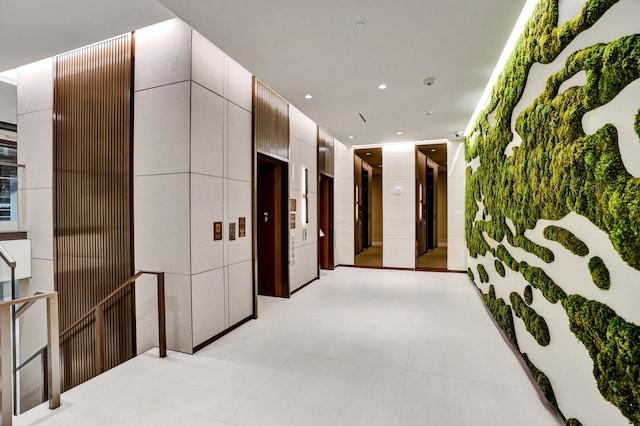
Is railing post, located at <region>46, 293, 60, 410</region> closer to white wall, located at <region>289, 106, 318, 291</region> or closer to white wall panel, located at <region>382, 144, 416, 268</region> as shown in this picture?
white wall, located at <region>289, 106, 318, 291</region>

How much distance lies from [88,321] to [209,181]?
2659 millimetres

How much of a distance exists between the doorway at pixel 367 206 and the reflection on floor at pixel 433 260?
1275mm

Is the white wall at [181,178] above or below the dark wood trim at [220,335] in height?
above

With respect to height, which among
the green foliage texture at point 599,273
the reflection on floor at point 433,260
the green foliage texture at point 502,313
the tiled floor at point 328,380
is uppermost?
the green foliage texture at point 599,273

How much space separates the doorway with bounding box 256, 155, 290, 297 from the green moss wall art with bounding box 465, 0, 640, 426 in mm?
3801

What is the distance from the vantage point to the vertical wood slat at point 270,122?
5031 millimetres

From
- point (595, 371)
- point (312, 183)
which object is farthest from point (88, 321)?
point (595, 371)

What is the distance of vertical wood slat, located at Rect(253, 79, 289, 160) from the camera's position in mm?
5031

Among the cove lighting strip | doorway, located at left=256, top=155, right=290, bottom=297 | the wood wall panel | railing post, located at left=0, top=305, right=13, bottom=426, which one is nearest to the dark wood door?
the wood wall panel

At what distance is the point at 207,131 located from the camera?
3.88 metres

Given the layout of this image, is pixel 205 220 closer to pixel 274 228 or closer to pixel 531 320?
pixel 274 228

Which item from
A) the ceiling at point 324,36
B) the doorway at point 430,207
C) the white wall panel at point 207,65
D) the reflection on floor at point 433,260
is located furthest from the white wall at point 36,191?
the reflection on floor at point 433,260

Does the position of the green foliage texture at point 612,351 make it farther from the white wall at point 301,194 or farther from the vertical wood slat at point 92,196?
the white wall at point 301,194

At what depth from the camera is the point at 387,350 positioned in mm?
3705
